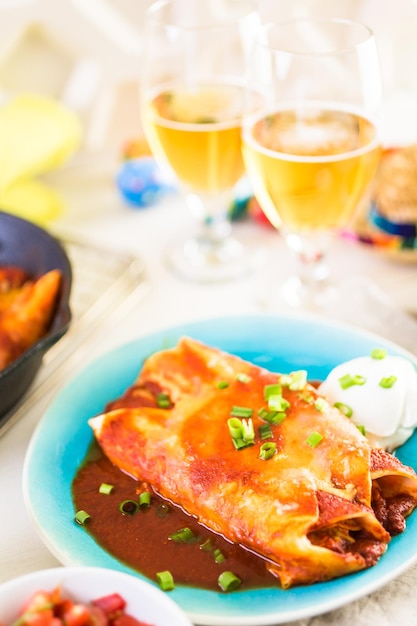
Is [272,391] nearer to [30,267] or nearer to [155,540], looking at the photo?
[155,540]

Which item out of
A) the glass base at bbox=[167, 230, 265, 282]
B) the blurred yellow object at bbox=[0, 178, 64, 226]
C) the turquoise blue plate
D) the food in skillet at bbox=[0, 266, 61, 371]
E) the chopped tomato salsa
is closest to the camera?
the chopped tomato salsa

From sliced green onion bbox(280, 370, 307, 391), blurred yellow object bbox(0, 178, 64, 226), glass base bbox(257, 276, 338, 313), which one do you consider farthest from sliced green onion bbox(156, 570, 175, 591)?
blurred yellow object bbox(0, 178, 64, 226)

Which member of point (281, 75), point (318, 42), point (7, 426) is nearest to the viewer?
point (7, 426)

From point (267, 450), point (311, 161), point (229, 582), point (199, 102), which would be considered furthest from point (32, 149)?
point (229, 582)

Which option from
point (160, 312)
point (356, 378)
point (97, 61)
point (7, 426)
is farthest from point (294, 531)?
point (97, 61)

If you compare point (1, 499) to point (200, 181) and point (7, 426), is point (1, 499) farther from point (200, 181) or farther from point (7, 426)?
point (200, 181)

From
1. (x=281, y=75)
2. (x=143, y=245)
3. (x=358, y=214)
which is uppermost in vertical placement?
(x=281, y=75)

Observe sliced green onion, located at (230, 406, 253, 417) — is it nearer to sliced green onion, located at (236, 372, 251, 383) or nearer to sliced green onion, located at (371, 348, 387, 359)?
sliced green onion, located at (236, 372, 251, 383)
